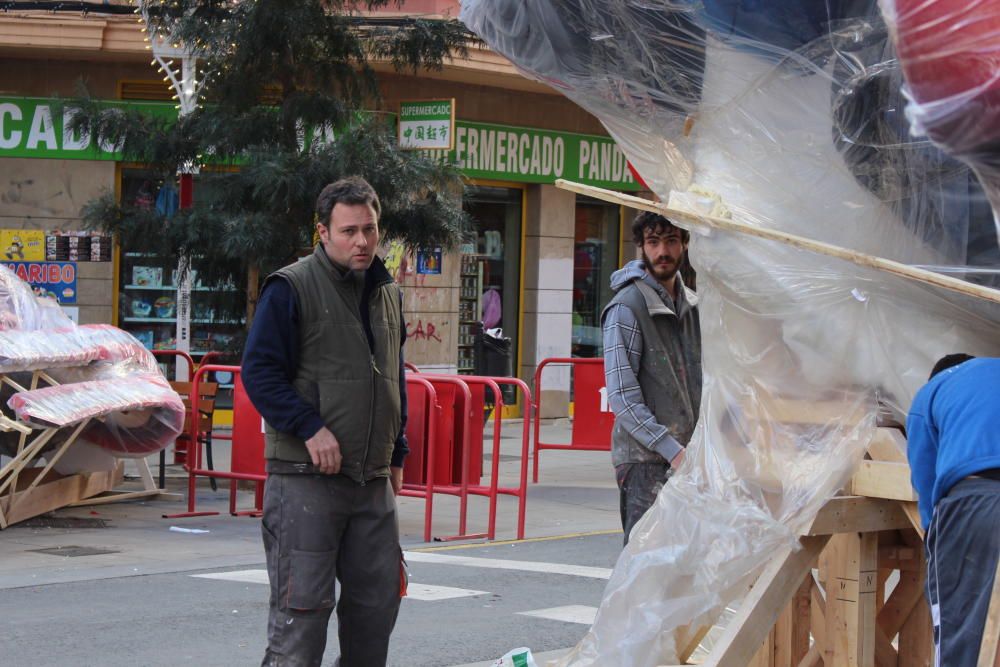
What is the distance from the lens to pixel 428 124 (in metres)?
16.2

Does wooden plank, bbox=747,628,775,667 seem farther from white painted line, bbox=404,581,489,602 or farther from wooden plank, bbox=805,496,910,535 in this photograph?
white painted line, bbox=404,581,489,602

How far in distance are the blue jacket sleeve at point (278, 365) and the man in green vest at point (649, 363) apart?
137 cm

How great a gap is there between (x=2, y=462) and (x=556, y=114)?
9810 mm

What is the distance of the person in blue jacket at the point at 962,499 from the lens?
324 cm

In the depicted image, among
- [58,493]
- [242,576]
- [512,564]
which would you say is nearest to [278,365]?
[242,576]

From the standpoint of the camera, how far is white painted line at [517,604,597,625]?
24.2 feet

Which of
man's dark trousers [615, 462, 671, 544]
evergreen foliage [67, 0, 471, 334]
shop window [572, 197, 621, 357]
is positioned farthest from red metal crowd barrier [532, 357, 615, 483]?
man's dark trousers [615, 462, 671, 544]

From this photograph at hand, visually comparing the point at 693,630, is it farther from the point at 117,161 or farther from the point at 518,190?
the point at 518,190

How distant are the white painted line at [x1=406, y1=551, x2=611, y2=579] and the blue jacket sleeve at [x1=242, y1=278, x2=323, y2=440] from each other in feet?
13.8

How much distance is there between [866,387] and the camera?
13.7 ft

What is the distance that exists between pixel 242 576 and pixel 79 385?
7.04 ft

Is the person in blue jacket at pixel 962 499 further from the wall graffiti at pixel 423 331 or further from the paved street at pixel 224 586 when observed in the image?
the wall graffiti at pixel 423 331

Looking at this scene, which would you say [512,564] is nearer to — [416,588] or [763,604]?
[416,588]

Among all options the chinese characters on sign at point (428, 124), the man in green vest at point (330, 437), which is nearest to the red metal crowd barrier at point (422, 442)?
the man in green vest at point (330, 437)
